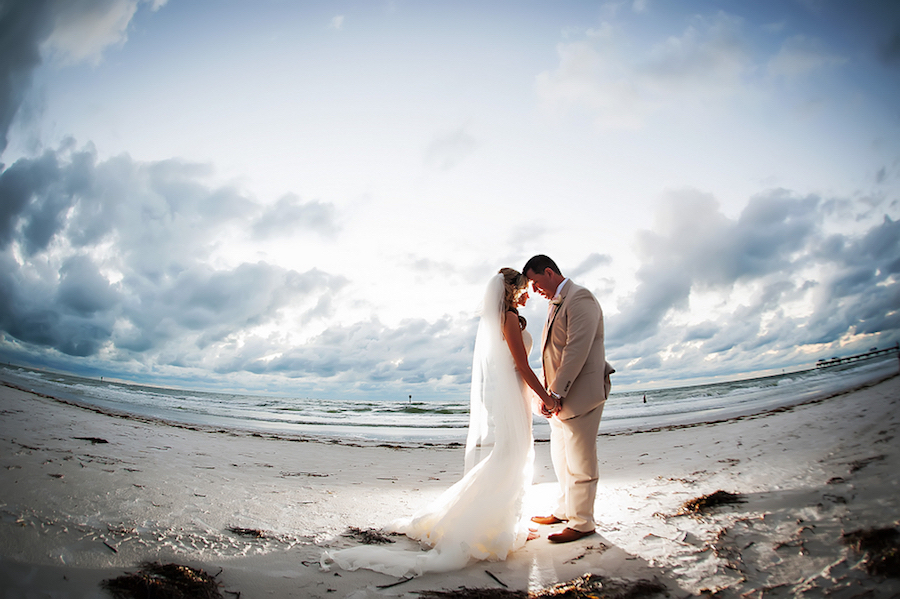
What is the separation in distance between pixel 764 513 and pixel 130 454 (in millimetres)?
8523

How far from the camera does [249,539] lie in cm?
327

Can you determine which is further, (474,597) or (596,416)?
(596,416)

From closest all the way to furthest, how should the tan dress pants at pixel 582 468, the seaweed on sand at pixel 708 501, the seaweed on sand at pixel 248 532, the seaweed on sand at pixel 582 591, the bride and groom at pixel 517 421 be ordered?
the seaweed on sand at pixel 582 591 → the bride and groom at pixel 517 421 → the seaweed on sand at pixel 248 532 → the tan dress pants at pixel 582 468 → the seaweed on sand at pixel 708 501

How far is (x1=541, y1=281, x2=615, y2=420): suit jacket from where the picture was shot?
3461mm

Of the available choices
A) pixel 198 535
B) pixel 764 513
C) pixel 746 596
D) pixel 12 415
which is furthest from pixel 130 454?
pixel 764 513

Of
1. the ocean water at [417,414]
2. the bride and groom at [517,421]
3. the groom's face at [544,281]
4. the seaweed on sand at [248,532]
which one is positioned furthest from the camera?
the ocean water at [417,414]

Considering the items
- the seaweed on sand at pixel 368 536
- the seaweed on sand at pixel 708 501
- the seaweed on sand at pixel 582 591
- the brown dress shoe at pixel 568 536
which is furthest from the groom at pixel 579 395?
the seaweed on sand at pixel 368 536

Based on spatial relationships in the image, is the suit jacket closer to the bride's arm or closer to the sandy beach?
the bride's arm

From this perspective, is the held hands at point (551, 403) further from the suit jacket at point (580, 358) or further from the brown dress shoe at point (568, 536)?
the brown dress shoe at point (568, 536)

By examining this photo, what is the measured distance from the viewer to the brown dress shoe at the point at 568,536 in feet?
10.9

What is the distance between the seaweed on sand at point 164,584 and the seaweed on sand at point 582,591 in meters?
1.38

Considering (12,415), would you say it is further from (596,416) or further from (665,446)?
(665,446)

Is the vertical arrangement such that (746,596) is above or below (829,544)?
below

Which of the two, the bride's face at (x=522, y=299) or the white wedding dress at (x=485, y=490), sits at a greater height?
the bride's face at (x=522, y=299)
